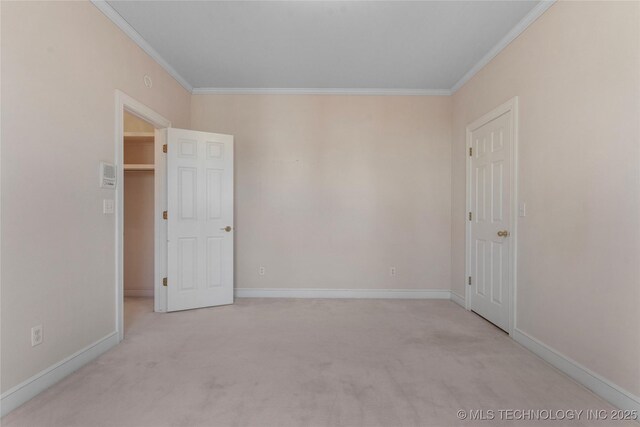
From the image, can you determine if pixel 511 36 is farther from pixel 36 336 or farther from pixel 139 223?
pixel 139 223

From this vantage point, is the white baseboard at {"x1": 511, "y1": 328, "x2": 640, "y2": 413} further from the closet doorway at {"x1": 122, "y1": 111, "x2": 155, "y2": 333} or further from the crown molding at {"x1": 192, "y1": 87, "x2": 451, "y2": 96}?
the closet doorway at {"x1": 122, "y1": 111, "x2": 155, "y2": 333}

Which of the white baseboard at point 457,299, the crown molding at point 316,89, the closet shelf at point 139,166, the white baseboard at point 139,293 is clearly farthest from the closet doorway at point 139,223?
the white baseboard at point 457,299

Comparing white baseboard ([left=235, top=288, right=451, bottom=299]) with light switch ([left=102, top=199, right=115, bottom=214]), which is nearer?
light switch ([left=102, top=199, right=115, bottom=214])

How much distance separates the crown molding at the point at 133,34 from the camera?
2467mm

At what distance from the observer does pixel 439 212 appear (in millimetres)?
4191

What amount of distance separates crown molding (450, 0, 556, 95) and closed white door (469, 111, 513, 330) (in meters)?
0.65

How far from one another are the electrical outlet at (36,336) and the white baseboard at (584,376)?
11.4ft

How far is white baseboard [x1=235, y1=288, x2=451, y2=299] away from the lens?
4168 mm

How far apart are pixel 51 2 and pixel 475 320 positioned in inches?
174

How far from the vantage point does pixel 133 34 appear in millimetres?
2840

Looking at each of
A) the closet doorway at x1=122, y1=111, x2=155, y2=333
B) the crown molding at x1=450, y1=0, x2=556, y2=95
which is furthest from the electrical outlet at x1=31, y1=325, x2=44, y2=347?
the crown molding at x1=450, y1=0, x2=556, y2=95

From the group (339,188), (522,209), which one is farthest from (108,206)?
(522,209)

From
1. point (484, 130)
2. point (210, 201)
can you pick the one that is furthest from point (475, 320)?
point (210, 201)

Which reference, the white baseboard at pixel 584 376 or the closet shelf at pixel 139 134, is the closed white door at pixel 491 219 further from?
the closet shelf at pixel 139 134
